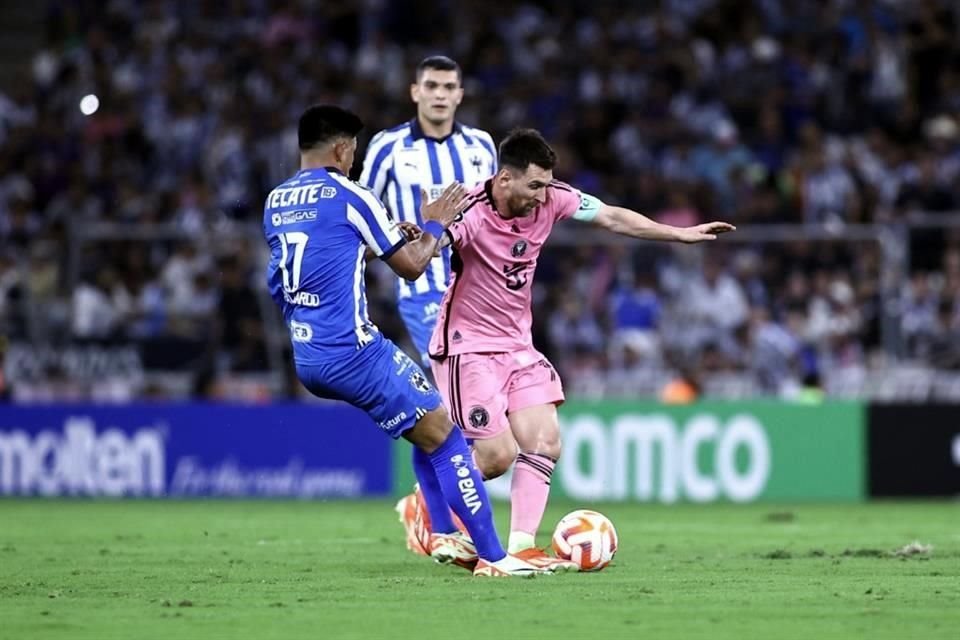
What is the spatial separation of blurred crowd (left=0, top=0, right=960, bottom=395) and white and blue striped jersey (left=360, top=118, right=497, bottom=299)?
7814mm

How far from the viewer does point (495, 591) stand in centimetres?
898

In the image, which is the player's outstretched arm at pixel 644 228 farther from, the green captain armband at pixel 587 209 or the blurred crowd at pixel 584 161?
the blurred crowd at pixel 584 161

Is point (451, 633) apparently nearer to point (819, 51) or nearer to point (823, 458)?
point (823, 458)

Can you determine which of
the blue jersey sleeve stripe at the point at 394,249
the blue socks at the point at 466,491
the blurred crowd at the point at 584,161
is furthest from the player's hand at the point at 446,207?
the blurred crowd at the point at 584,161

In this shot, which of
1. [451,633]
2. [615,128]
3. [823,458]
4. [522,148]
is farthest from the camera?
[615,128]

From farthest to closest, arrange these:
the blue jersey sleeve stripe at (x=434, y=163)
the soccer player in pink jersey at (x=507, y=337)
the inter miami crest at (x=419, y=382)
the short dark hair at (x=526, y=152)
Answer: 1. the blue jersey sleeve stripe at (x=434, y=163)
2. the soccer player in pink jersey at (x=507, y=337)
3. the short dark hair at (x=526, y=152)
4. the inter miami crest at (x=419, y=382)

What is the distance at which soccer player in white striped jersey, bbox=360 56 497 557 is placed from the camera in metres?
11.9

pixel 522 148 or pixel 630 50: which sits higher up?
pixel 630 50

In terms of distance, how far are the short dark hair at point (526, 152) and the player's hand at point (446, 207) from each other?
0.51m

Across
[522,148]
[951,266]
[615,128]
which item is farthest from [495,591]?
[615,128]

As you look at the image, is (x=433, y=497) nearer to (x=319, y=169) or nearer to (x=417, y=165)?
(x=319, y=169)

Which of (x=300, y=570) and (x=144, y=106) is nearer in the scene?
(x=300, y=570)

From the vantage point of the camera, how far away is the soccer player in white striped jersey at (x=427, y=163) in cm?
1191

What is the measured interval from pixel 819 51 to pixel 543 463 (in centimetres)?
1498
